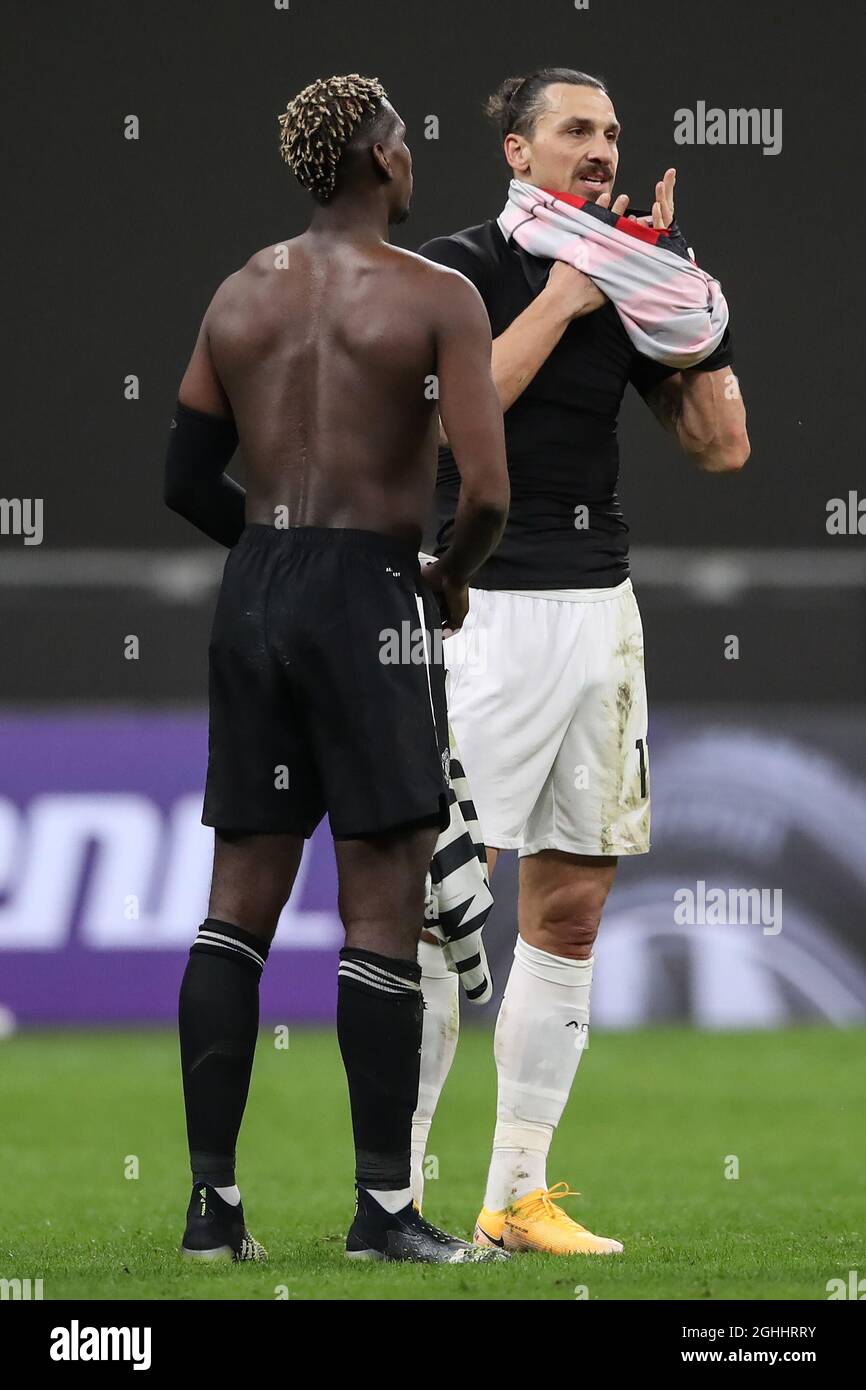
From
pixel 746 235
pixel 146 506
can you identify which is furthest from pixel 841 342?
pixel 146 506

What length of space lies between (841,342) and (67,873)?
23.1 ft

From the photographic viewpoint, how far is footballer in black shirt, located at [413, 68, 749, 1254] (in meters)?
4.22

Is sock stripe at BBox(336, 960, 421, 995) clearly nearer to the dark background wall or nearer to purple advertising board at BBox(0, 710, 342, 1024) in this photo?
purple advertising board at BBox(0, 710, 342, 1024)

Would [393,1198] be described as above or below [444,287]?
below

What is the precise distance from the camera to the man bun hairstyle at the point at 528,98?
447 centimetres

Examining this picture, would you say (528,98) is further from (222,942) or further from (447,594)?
(222,942)

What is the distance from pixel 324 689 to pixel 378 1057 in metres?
0.65

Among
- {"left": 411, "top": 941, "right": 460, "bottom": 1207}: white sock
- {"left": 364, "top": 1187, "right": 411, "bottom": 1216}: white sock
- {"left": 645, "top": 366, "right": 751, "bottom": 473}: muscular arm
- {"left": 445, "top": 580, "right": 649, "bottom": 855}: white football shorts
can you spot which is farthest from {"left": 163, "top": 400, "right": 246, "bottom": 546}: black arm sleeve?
{"left": 364, "top": 1187, "right": 411, "bottom": 1216}: white sock

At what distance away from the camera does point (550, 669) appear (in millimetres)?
4262

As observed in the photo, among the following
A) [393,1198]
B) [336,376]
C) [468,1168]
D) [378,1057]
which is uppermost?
[336,376]

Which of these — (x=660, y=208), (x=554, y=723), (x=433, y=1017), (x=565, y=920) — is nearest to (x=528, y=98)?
(x=660, y=208)

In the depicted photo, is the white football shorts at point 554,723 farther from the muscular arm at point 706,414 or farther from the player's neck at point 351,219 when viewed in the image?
the player's neck at point 351,219

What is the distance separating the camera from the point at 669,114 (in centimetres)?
1309

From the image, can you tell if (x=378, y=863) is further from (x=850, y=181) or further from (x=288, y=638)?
(x=850, y=181)
